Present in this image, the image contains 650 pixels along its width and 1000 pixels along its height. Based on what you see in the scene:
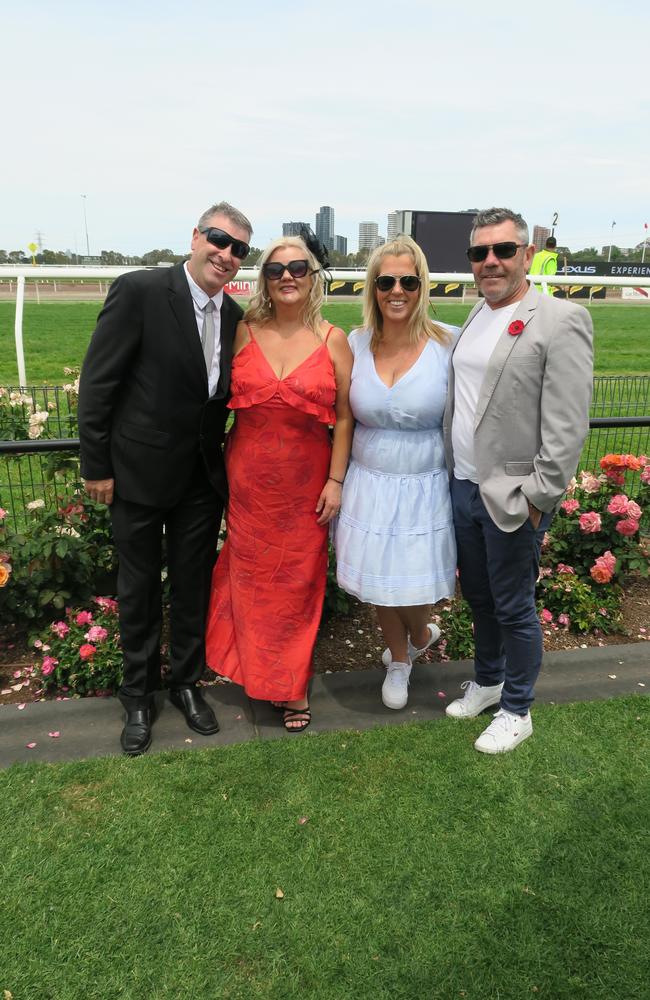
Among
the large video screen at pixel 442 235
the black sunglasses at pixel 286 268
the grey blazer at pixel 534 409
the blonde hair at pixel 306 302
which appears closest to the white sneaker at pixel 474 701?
the grey blazer at pixel 534 409

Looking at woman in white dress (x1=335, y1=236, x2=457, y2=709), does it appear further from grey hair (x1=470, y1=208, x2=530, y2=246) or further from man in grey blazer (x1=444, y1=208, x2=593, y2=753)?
grey hair (x1=470, y1=208, x2=530, y2=246)

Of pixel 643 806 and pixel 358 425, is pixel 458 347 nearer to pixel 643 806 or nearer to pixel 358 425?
pixel 358 425

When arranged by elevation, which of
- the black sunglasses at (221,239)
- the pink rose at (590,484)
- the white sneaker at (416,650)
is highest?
the black sunglasses at (221,239)

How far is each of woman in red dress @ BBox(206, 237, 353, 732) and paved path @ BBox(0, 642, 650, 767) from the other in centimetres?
15

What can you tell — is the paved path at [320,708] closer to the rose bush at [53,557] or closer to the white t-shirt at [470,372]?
the rose bush at [53,557]

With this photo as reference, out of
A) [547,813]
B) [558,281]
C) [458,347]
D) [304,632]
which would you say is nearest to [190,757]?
Result: [304,632]

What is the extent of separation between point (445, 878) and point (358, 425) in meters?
1.71

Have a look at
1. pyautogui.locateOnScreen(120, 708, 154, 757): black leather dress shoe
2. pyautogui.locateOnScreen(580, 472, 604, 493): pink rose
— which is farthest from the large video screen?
pyautogui.locateOnScreen(120, 708, 154, 757): black leather dress shoe

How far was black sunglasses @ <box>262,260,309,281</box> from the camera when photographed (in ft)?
9.10

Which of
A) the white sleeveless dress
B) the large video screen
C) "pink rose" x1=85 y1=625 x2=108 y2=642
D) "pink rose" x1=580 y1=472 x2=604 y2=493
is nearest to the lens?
the white sleeveless dress

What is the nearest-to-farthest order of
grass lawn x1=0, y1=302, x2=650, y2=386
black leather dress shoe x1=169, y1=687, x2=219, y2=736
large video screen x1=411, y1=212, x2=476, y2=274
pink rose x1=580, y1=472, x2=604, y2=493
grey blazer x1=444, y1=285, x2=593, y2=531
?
grey blazer x1=444, y1=285, x2=593, y2=531, black leather dress shoe x1=169, y1=687, x2=219, y2=736, pink rose x1=580, y1=472, x2=604, y2=493, grass lawn x1=0, y1=302, x2=650, y2=386, large video screen x1=411, y1=212, x2=476, y2=274

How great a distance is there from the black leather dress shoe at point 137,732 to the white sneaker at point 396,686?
104 centimetres

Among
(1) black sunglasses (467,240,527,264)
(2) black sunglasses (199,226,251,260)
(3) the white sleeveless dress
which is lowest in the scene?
(3) the white sleeveless dress

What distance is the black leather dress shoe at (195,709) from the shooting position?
3.07 metres
